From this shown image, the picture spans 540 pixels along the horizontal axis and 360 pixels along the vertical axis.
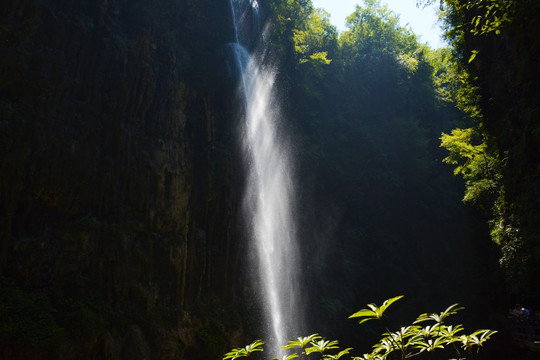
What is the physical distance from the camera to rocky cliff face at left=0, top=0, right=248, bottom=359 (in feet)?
30.3

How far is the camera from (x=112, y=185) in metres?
11.5

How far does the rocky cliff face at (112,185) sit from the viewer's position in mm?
9250

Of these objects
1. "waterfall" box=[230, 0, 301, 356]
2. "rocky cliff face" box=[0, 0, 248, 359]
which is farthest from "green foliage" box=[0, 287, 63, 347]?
"waterfall" box=[230, 0, 301, 356]

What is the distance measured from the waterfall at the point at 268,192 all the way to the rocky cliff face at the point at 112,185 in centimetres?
150

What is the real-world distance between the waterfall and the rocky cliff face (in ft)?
4.91

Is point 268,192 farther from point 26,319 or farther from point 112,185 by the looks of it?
point 26,319

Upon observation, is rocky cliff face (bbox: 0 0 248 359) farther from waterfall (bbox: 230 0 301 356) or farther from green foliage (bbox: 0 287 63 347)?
waterfall (bbox: 230 0 301 356)

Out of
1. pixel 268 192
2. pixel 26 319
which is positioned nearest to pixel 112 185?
pixel 26 319

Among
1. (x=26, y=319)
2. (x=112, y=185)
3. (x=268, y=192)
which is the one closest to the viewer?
(x=26, y=319)

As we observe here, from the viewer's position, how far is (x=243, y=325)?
14.6 metres

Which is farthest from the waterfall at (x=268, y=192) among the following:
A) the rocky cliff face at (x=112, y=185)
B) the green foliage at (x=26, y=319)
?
the green foliage at (x=26, y=319)

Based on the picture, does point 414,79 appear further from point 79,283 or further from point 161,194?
point 79,283

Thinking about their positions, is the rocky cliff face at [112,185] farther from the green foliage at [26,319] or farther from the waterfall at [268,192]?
the waterfall at [268,192]

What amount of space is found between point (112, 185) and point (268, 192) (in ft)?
30.3
